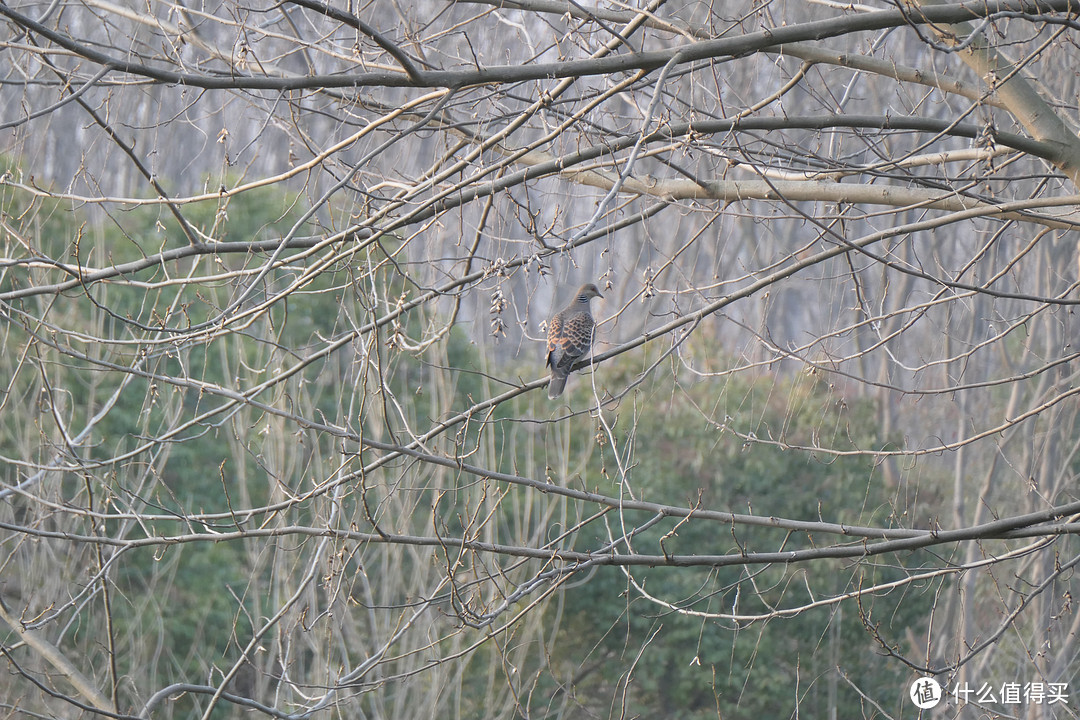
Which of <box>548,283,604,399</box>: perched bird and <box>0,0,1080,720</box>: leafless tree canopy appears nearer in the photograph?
<box>0,0,1080,720</box>: leafless tree canopy

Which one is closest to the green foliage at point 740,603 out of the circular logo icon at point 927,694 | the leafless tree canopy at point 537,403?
the leafless tree canopy at point 537,403

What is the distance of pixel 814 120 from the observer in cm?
276

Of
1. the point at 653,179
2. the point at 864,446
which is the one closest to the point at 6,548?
the point at 653,179

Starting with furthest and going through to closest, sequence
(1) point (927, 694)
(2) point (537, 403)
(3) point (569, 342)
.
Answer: (2) point (537, 403)
(1) point (927, 694)
(3) point (569, 342)

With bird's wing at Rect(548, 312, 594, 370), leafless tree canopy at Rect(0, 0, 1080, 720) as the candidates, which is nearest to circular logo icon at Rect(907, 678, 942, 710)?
leafless tree canopy at Rect(0, 0, 1080, 720)

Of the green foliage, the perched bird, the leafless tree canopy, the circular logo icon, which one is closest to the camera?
the leafless tree canopy

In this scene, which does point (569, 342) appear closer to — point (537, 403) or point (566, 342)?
point (566, 342)

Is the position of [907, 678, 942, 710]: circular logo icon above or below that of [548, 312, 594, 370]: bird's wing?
below

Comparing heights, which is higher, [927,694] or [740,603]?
[740,603]

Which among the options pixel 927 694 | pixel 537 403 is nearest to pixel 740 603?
pixel 927 694

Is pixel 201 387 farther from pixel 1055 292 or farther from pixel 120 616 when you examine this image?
pixel 1055 292

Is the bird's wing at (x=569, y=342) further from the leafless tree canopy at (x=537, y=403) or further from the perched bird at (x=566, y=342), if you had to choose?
the leafless tree canopy at (x=537, y=403)

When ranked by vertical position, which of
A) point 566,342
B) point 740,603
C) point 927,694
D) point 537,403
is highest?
point 566,342

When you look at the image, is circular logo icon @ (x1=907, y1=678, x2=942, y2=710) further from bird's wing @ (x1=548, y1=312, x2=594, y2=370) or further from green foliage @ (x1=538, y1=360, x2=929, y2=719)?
bird's wing @ (x1=548, y1=312, x2=594, y2=370)
